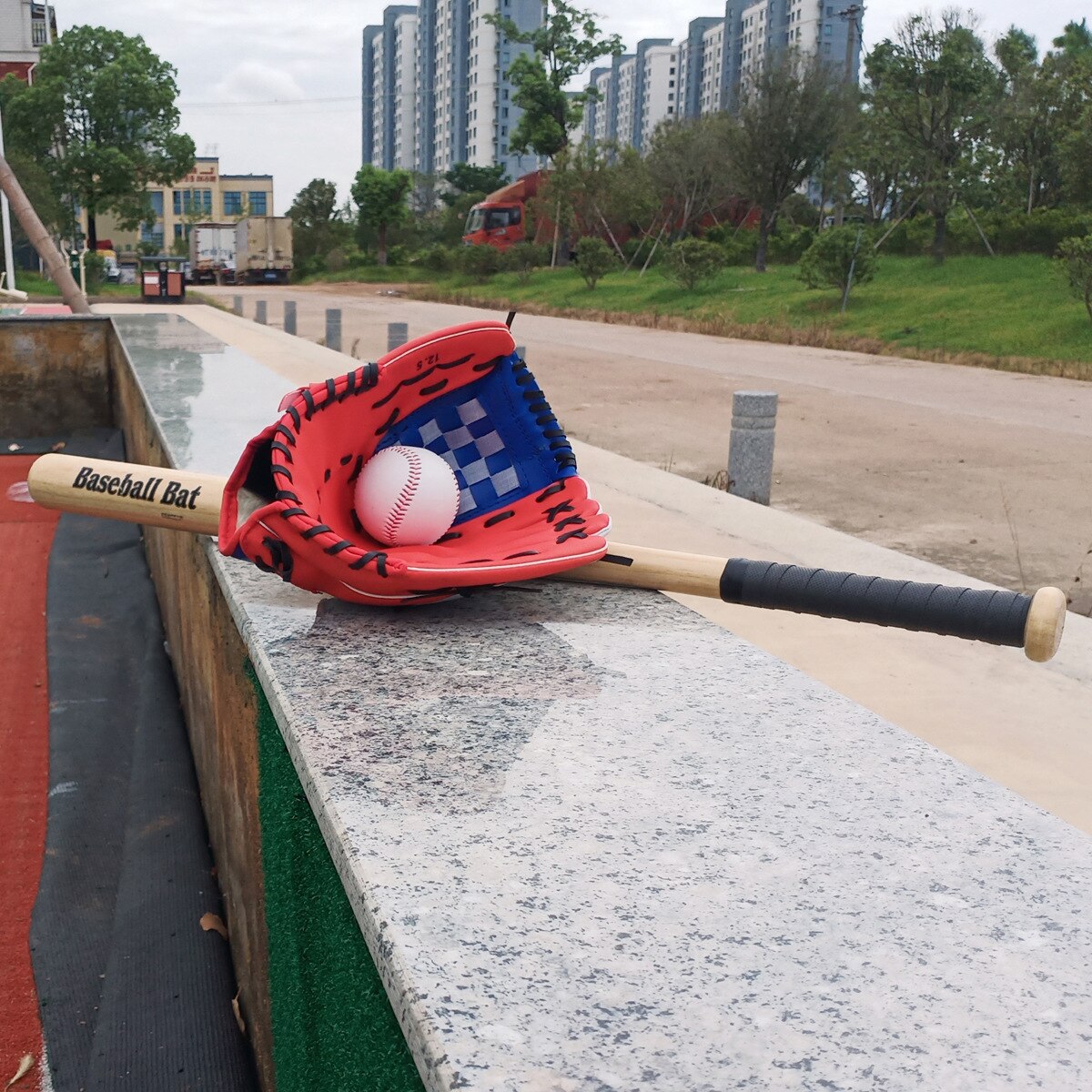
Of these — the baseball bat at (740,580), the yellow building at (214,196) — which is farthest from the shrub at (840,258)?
the yellow building at (214,196)

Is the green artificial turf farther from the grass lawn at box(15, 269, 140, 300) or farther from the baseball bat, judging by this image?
the grass lawn at box(15, 269, 140, 300)

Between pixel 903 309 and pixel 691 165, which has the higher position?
pixel 691 165

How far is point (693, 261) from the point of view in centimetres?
3175

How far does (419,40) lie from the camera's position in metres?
125

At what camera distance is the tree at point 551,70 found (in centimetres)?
5378

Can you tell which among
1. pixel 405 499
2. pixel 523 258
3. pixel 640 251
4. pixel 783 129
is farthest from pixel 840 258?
pixel 405 499

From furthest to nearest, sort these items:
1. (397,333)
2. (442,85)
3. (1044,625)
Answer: (442,85), (397,333), (1044,625)

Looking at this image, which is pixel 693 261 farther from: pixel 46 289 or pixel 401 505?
pixel 401 505

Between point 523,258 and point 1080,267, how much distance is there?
26.5 m

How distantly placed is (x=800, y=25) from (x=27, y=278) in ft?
244

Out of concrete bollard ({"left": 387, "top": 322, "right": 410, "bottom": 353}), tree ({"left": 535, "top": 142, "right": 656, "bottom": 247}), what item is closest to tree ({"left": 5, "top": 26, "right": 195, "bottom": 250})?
tree ({"left": 535, "top": 142, "right": 656, "bottom": 247})

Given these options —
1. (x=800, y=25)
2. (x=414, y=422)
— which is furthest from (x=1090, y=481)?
(x=800, y=25)

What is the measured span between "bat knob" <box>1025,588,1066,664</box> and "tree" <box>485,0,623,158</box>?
54003mm

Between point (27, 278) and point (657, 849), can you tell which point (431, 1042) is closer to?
point (657, 849)
